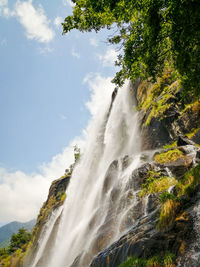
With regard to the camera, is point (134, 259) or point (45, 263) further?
point (45, 263)

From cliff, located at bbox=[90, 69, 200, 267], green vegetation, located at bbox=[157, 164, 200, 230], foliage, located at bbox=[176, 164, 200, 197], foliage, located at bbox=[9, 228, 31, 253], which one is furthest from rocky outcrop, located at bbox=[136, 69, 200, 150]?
foliage, located at bbox=[9, 228, 31, 253]

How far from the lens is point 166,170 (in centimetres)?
1226

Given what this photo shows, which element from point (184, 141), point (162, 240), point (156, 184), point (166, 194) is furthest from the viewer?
point (184, 141)

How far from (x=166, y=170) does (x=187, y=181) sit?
5381 mm

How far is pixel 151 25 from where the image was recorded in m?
6.26

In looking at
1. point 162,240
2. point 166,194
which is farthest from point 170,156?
point 162,240

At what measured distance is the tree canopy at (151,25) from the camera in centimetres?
586

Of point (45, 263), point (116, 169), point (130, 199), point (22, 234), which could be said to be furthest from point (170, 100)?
point (22, 234)

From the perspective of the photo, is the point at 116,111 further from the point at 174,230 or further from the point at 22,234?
the point at 22,234

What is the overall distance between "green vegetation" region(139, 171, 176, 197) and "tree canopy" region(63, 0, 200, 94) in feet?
Answer: 18.2

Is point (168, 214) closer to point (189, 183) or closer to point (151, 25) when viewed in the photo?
point (189, 183)

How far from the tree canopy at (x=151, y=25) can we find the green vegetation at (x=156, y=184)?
5552 mm

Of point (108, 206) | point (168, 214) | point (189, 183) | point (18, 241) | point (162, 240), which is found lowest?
point (162, 240)

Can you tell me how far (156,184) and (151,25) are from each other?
26.9 feet
